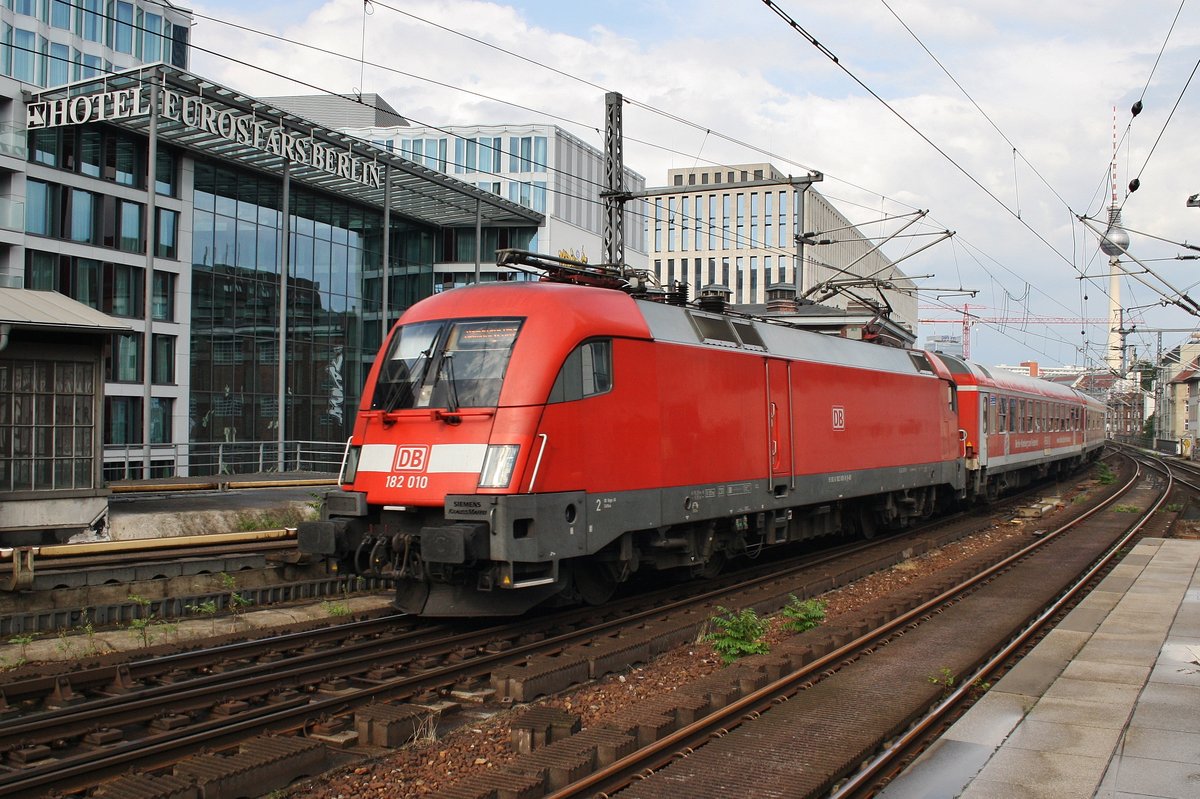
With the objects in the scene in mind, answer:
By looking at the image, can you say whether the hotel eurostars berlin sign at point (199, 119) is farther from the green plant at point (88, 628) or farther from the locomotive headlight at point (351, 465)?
the green plant at point (88, 628)

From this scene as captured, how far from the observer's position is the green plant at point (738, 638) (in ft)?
32.3

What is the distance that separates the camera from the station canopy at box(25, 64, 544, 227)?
25453 mm

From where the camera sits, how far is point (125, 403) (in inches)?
1211

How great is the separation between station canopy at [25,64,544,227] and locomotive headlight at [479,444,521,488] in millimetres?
18525

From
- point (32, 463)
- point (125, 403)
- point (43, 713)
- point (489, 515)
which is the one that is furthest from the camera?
point (125, 403)

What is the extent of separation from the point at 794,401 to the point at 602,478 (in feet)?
16.9

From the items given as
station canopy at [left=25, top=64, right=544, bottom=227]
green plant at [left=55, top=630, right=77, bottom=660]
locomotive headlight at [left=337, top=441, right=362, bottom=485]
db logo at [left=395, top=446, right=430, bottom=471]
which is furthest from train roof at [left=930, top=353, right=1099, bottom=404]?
green plant at [left=55, top=630, right=77, bottom=660]

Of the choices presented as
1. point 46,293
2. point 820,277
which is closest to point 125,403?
point 46,293

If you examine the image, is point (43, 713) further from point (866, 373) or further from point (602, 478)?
point (866, 373)

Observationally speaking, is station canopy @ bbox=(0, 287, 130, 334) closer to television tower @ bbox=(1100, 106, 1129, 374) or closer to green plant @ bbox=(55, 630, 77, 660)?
green plant @ bbox=(55, 630, 77, 660)

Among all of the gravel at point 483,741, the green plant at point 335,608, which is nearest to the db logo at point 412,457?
the green plant at point 335,608

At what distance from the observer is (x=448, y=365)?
419 inches

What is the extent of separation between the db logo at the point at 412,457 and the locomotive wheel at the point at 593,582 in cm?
224

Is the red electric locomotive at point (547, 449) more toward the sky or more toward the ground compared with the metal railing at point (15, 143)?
more toward the ground
